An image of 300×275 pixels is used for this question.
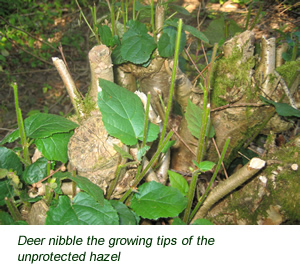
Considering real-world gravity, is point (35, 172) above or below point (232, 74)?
below

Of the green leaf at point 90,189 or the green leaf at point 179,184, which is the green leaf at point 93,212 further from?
the green leaf at point 179,184

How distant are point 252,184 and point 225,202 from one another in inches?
6.5

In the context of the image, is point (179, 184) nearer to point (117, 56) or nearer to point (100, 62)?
point (100, 62)

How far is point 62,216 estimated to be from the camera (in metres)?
0.78

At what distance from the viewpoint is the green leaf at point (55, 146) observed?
948mm

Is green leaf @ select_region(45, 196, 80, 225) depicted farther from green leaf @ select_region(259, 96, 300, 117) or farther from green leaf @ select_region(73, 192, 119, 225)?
green leaf @ select_region(259, 96, 300, 117)

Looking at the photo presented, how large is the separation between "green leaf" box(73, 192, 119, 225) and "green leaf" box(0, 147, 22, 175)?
0.31 m

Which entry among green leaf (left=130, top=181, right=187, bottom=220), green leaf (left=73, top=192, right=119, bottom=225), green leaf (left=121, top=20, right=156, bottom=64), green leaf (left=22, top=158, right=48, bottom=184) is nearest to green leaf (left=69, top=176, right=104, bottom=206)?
green leaf (left=73, top=192, right=119, bottom=225)

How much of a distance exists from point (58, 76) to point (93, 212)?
2912 millimetres

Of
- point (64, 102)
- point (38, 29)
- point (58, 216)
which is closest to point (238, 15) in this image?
point (64, 102)

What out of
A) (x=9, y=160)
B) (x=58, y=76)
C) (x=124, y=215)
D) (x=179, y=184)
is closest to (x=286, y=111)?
(x=179, y=184)

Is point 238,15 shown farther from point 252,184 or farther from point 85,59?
point 252,184

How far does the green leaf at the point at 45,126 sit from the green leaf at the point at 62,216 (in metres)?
0.27

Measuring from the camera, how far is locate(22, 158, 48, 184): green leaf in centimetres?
95
